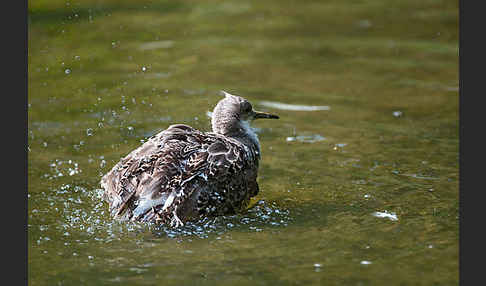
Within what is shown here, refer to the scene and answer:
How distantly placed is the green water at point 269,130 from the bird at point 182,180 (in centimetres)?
18

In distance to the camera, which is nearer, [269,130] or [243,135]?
[243,135]

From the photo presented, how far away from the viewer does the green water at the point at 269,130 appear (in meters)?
6.54

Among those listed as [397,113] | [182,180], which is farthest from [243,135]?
[397,113]

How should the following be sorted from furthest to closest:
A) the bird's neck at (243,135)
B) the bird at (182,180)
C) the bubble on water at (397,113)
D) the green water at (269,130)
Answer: the bubble on water at (397,113), the bird's neck at (243,135), the bird at (182,180), the green water at (269,130)

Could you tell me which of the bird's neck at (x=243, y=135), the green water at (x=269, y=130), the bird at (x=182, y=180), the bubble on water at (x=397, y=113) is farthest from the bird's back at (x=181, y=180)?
the bubble on water at (x=397, y=113)

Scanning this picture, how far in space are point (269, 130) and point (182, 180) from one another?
11.8 feet

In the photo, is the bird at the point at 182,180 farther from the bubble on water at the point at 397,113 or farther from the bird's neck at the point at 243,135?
the bubble on water at the point at 397,113

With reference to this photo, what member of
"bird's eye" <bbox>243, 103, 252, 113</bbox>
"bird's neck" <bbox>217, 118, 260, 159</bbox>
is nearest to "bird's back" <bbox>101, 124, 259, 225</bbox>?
"bird's neck" <bbox>217, 118, 260, 159</bbox>

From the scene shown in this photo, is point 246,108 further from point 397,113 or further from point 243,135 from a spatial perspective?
point 397,113

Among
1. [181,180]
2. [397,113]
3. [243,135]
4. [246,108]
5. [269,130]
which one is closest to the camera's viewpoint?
[181,180]

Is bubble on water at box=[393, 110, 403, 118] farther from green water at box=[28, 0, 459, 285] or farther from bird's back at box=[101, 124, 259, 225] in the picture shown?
bird's back at box=[101, 124, 259, 225]

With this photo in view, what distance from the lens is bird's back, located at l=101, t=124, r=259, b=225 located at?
282 inches

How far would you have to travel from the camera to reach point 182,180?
7238mm

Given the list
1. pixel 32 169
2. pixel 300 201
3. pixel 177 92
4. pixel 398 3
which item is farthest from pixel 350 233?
pixel 398 3
